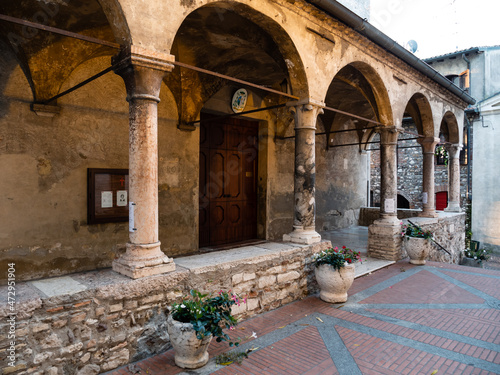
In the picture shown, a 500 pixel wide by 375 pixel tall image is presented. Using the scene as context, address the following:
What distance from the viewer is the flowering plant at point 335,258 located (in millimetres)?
5133

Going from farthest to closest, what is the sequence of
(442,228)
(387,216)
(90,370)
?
(442,228), (387,216), (90,370)

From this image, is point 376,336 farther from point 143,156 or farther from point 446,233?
point 446,233

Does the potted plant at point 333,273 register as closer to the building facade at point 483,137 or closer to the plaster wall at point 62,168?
the plaster wall at point 62,168

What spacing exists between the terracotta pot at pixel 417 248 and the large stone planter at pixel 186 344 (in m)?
6.02

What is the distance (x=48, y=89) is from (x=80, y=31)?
41.1 inches

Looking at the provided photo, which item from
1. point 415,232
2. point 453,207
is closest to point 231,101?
point 415,232

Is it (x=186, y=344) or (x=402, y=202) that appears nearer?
(x=186, y=344)

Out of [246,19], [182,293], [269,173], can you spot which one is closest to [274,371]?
[182,293]

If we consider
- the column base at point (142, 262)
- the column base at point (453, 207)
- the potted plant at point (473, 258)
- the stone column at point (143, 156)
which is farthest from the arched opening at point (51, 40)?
the potted plant at point (473, 258)

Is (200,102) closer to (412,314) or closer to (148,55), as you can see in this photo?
(148,55)

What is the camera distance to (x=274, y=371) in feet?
11.1

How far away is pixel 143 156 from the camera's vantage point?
3715 mm

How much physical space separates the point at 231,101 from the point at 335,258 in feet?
15.1

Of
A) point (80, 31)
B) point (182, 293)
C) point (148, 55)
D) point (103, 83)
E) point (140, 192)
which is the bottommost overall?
point (182, 293)
